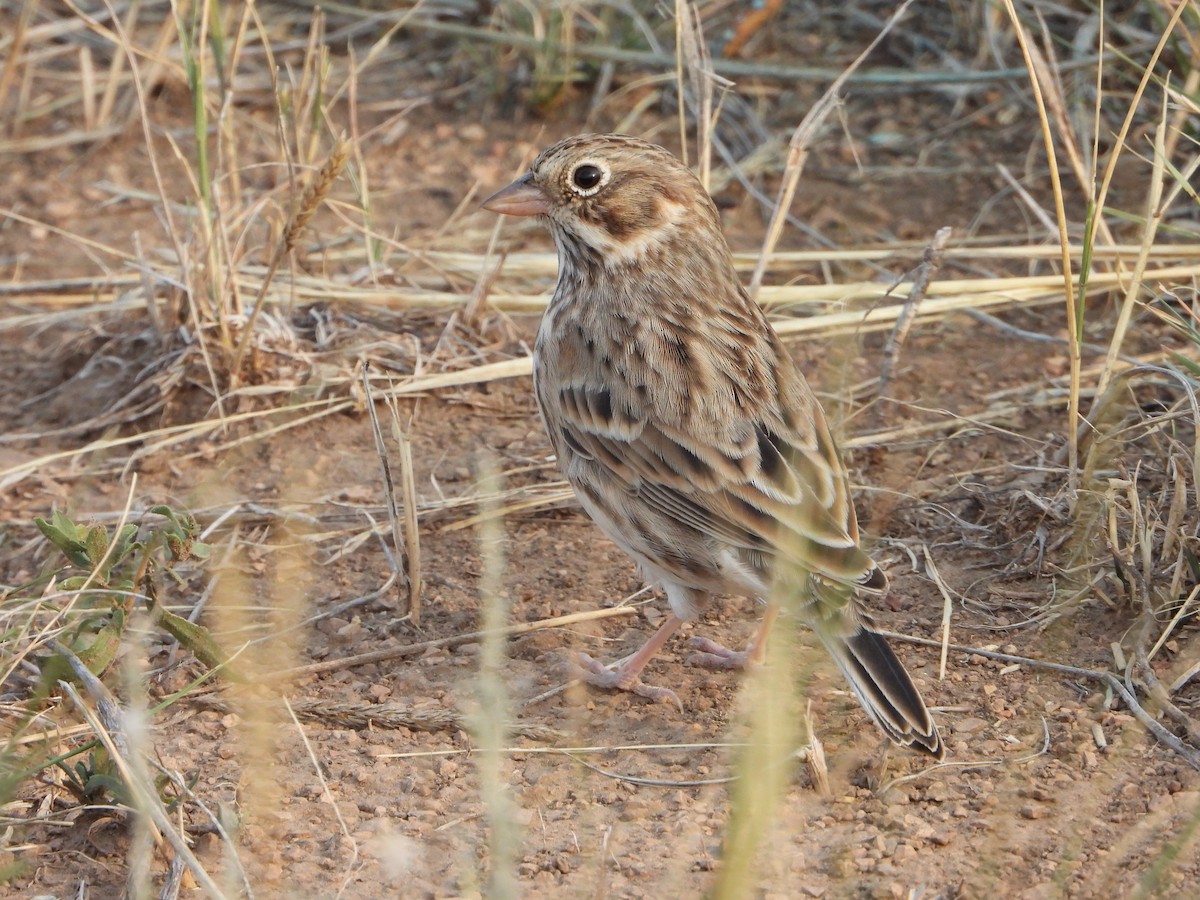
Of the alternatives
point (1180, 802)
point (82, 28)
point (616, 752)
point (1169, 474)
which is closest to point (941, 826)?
point (1180, 802)

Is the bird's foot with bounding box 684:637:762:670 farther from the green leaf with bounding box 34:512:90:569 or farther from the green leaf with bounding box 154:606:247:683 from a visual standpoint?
the green leaf with bounding box 34:512:90:569

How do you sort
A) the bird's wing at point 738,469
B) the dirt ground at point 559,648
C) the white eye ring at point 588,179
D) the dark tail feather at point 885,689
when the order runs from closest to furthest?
1. the dirt ground at point 559,648
2. the dark tail feather at point 885,689
3. the bird's wing at point 738,469
4. the white eye ring at point 588,179

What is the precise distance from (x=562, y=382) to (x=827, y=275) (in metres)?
2.10

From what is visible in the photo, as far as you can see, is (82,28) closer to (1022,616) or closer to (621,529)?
(621,529)

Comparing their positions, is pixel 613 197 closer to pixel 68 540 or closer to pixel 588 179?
pixel 588 179

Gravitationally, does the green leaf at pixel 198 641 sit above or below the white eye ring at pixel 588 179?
below

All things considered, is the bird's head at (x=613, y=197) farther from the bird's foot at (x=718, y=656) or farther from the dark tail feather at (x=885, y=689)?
the dark tail feather at (x=885, y=689)

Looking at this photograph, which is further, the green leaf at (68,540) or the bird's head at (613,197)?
the bird's head at (613,197)

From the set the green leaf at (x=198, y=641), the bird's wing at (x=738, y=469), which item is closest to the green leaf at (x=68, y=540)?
the green leaf at (x=198, y=641)

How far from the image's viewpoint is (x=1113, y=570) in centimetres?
404

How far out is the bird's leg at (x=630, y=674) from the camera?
394cm

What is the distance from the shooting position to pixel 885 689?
3.36 meters

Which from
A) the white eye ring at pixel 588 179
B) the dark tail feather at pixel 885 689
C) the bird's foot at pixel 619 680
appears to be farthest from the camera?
the white eye ring at pixel 588 179

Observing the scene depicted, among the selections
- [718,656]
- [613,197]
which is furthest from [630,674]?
[613,197]
